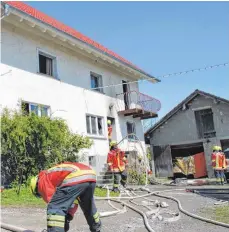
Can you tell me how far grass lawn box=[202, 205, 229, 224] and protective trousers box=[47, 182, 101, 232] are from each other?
284 centimetres

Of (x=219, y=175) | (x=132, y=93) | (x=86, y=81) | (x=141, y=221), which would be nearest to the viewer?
(x=141, y=221)

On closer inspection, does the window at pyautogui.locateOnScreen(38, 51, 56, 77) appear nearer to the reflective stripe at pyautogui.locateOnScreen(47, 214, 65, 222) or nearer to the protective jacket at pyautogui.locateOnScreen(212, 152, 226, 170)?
the protective jacket at pyautogui.locateOnScreen(212, 152, 226, 170)

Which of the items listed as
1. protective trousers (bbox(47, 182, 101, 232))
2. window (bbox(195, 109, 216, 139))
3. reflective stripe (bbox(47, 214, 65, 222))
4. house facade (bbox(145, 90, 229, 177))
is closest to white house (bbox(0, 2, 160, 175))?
house facade (bbox(145, 90, 229, 177))

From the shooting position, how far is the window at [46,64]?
44.6 ft

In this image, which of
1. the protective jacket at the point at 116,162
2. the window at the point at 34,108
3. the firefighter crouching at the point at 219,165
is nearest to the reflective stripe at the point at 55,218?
the protective jacket at the point at 116,162

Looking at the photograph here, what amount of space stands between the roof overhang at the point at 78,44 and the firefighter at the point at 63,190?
28.4 ft

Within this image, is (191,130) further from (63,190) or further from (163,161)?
(63,190)

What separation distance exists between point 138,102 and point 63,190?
53.5ft

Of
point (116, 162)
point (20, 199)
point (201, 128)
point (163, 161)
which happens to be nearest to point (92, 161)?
point (116, 162)

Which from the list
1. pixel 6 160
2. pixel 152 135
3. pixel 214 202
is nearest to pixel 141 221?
pixel 214 202

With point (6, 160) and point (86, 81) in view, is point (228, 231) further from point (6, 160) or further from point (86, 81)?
point (86, 81)

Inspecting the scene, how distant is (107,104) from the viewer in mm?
17312

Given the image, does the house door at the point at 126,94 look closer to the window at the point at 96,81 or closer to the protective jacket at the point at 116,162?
the window at the point at 96,81

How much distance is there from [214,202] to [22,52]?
350 inches
